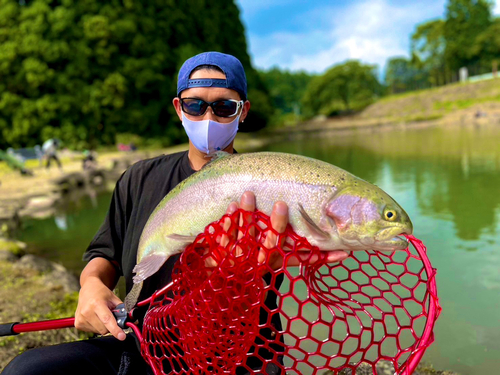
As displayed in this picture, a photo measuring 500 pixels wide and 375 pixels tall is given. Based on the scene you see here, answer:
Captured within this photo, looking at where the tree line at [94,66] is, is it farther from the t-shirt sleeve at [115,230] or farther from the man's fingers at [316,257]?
the man's fingers at [316,257]

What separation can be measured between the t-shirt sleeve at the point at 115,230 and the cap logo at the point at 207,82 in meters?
0.70

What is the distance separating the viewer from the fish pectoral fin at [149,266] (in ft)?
6.77

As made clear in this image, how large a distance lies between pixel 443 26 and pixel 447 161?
62.3 meters

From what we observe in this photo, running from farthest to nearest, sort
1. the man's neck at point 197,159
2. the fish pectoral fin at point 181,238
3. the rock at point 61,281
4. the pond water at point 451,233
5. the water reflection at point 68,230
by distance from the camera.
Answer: the water reflection at point 68,230 < the rock at point 61,281 < the pond water at point 451,233 < the man's neck at point 197,159 < the fish pectoral fin at point 181,238

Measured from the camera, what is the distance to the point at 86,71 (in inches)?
1057

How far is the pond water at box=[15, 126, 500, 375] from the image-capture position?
4414 millimetres

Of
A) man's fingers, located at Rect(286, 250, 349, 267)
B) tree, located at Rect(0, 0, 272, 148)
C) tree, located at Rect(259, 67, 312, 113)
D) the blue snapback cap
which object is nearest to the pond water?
man's fingers, located at Rect(286, 250, 349, 267)

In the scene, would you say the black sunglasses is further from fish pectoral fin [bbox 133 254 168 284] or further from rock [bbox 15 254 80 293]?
rock [bbox 15 254 80 293]

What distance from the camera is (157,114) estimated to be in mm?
29391

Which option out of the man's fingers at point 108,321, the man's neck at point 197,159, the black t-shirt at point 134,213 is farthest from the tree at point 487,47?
the man's fingers at point 108,321

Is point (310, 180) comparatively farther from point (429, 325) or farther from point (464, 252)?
point (464, 252)

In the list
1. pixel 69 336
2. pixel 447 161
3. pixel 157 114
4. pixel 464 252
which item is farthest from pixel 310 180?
pixel 157 114

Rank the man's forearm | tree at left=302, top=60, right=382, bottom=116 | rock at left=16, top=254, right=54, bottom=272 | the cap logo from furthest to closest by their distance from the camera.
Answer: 1. tree at left=302, top=60, right=382, bottom=116
2. rock at left=16, top=254, right=54, bottom=272
3. the cap logo
4. the man's forearm

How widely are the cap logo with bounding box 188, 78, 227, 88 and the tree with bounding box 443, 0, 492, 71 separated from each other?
237ft
